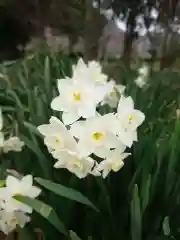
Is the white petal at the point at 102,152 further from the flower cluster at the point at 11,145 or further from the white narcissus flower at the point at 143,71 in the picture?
the white narcissus flower at the point at 143,71

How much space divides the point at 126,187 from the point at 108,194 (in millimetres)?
29

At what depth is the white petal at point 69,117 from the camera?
671 mm

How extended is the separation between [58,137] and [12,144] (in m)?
0.16

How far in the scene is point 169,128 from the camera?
0.85 meters

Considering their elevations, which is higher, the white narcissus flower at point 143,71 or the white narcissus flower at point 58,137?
the white narcissus flower at point 58,137

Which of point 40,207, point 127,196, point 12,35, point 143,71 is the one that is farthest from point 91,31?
point 12,35

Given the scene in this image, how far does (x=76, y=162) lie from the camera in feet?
2.15

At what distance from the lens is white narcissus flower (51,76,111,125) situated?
0.68 m

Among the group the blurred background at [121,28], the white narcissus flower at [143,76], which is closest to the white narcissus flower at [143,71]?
the white narcissus flower at [143,76]

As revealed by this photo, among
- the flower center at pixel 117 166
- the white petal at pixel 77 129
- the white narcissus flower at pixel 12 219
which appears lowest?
the white narcissus flower at pixel 12 219

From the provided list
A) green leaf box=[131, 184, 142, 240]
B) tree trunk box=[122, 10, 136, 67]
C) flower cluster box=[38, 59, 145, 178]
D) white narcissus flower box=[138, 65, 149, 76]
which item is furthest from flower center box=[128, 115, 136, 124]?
tree trunk box=[122, 10, 136, 67]

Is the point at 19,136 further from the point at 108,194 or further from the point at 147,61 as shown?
the point at 147,61

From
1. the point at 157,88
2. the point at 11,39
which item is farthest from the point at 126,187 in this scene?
the point at 11,39

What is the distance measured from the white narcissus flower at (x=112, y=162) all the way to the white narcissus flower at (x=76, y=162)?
16 millimetres
